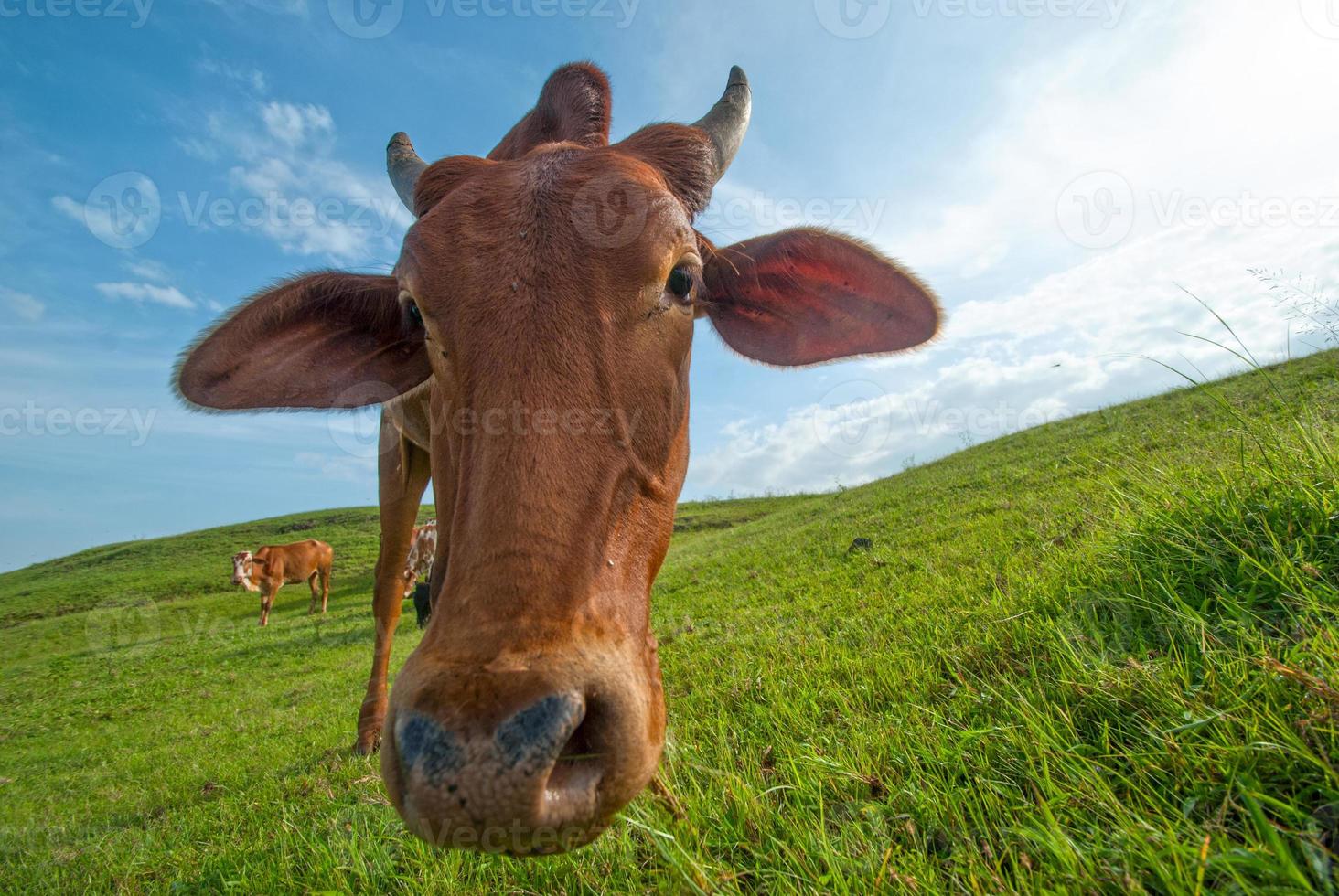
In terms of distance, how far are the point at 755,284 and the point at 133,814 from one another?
5.85 m

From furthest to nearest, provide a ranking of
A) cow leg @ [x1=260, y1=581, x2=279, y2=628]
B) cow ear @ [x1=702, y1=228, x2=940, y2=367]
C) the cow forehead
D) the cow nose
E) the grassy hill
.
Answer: cow leg @ [x1=260, y1=581, x2=279, y2=628] → cow ear @ [x1=702, y1=228, x2=940, y2=367] → the cow forehead → the grassy hill → the cow nose

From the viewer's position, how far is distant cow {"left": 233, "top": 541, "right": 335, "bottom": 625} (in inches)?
1014

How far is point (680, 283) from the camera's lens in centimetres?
266

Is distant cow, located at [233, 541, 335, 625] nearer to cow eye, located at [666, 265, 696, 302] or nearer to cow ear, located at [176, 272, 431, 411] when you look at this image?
cow ear, located at [176, 272, 431, 411]

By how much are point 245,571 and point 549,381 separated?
101ft

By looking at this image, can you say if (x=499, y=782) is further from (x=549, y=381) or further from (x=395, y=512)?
(x=395, y=512)

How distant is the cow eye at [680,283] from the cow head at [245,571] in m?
29.8

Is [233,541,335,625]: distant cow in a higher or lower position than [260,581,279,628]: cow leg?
higher

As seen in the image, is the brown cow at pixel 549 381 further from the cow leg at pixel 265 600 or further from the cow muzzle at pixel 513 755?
the cow leg at pixel 265 600

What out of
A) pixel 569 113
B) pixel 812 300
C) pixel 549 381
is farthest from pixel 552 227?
pixel 569 113

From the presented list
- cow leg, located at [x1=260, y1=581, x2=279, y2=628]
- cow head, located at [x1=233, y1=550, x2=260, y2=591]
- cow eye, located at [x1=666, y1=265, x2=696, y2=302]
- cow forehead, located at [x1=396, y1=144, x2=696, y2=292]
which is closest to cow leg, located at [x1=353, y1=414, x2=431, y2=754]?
cow forehead, located at [x1=396, y1=144, x2=696, y2=292]

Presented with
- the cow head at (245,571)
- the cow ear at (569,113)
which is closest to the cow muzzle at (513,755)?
the cow ear at (569,113)

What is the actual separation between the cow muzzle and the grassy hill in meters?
0.57

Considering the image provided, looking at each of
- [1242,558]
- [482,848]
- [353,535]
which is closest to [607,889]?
[482,848]
